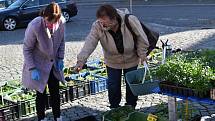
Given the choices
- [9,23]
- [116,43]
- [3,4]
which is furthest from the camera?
[3,4]

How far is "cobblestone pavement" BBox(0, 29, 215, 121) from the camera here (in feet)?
23.2

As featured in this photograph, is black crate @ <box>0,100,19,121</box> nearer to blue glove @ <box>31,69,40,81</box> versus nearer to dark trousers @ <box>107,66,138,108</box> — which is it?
blue glove @ <box>31,69,40,81</box>

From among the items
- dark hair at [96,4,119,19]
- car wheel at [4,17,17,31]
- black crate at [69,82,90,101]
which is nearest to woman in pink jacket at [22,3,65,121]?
dark hair at [96,4,119,19]

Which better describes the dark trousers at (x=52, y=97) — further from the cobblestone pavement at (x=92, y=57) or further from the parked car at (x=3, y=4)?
the parked car at (x=3, y=4)

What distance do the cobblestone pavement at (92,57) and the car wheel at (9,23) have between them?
4.44m

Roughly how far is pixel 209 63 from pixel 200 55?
36 centimetres

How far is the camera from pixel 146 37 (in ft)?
18.9

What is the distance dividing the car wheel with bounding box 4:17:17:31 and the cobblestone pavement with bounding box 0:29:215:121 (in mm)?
4440

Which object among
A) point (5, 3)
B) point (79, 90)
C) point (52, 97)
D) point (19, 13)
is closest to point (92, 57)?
point (79, 90)

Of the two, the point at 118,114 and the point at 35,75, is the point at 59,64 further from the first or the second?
the point at 118,114

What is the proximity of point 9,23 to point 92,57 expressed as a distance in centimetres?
836

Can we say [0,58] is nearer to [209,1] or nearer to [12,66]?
[12,66]

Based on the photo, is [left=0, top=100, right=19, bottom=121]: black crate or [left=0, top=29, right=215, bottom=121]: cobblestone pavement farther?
[left=0, top=29, right=215, bottom=121]: cobblestone pavement

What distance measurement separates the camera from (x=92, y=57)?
11.4m
